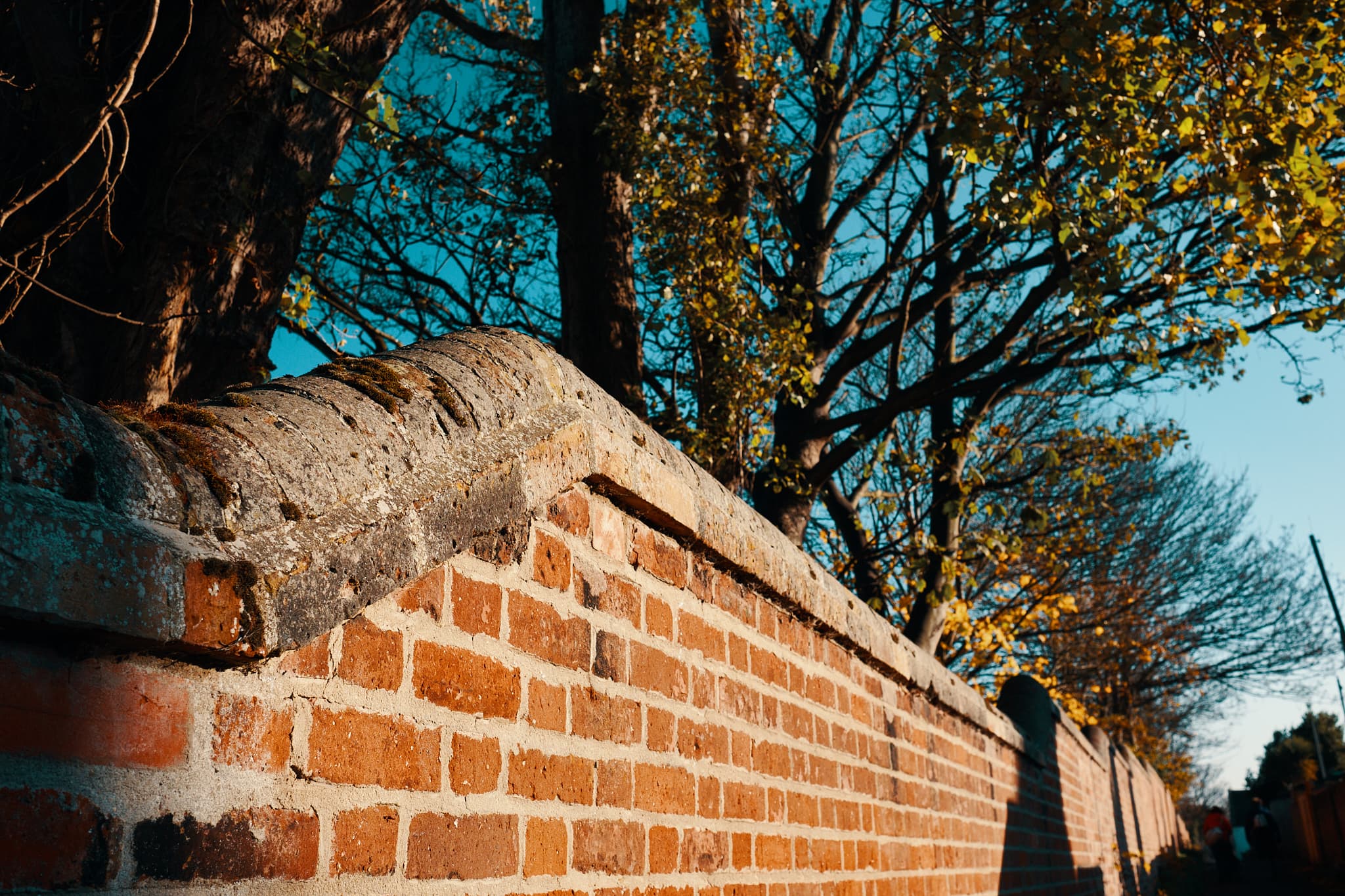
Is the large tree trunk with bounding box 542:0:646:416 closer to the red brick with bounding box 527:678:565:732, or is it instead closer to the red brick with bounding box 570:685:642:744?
the red brick with bounding box 570:685:642:744

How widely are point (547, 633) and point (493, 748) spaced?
26cm

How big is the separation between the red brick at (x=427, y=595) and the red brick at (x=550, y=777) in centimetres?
31

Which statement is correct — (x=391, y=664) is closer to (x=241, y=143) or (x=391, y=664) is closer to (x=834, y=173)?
(x=241, y=143)

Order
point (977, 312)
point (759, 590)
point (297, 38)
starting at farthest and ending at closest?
point (977, 312) → point (297, 38) → point (759, 590)

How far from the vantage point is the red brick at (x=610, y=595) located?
205 centimetres

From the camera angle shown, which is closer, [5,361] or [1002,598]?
[5,361]

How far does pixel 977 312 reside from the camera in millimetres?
11336

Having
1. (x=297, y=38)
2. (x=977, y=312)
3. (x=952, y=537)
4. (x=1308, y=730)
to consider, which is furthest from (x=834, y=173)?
(x=1308, y=730)

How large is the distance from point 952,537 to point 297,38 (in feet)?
27.8

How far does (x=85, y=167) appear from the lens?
321 centimetres

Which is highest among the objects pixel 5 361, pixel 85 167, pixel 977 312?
pixel 977 312

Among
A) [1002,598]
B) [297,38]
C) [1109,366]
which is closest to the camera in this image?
[297,38]

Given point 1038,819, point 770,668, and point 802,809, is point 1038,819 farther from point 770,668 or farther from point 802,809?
point 770,668

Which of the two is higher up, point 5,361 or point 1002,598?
point 1002,598
